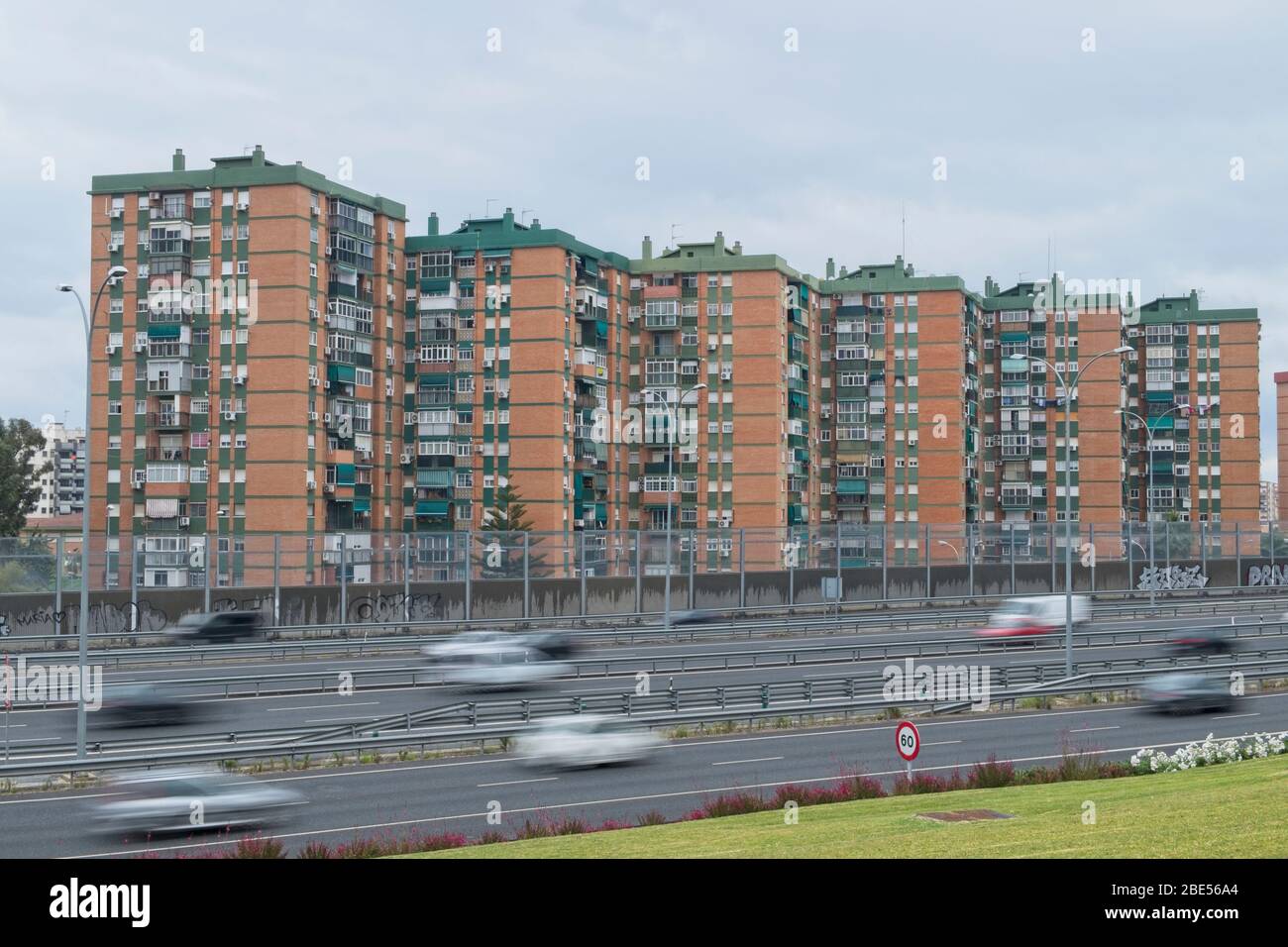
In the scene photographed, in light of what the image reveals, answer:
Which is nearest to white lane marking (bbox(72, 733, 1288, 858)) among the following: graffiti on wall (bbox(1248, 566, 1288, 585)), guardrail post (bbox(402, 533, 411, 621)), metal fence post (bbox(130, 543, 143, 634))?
metal fence post (bbox(130, 543, 143, 634))

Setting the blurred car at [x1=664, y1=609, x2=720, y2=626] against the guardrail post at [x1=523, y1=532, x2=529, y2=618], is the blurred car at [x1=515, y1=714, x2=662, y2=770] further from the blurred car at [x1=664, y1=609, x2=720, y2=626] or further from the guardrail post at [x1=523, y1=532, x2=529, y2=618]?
the blurred car at [x1=664, y1=609, x2=720, y2=626]

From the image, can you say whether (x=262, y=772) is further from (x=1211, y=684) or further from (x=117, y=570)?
(x=1211, y=684)

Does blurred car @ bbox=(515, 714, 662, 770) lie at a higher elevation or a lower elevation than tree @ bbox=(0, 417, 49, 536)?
lower

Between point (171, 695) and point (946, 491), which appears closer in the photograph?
point (171, 695)

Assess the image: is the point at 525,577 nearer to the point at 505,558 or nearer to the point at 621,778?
the point at 505,558

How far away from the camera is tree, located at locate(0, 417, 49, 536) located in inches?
4227

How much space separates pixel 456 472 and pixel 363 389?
9.06 m

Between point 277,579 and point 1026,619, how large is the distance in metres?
27.4

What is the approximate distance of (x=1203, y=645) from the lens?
147 feet

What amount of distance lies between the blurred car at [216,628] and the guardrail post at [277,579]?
1.05 metres

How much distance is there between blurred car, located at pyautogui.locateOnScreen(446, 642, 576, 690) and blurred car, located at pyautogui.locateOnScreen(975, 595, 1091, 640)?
18.8 m
